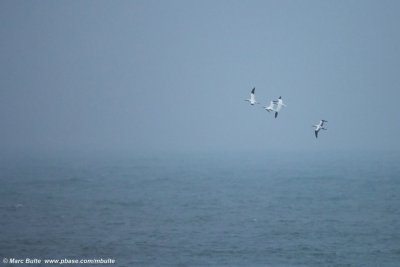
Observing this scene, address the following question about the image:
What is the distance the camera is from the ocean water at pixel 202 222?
5388 centimetres

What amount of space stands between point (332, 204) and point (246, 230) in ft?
83.1

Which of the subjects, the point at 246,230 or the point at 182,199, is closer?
the point at 246,230

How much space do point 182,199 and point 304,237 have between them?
1286 inches

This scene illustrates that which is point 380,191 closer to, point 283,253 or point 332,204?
point 332,204

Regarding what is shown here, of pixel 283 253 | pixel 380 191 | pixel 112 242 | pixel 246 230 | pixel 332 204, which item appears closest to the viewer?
pixel 283 253

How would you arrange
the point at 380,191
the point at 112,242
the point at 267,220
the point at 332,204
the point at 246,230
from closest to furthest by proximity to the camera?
the point at 112,242 < the point at 246,230 < the point at 267,220 < the point at 332,204 < the point at 380,191

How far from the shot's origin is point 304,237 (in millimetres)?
61500

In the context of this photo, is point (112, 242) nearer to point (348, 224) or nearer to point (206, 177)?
point (348, 224)

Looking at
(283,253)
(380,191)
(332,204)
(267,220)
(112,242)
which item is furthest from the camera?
(380,191)

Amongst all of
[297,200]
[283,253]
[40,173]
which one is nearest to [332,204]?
[297,200]

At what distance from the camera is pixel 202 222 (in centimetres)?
7019

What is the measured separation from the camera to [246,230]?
2566 inches

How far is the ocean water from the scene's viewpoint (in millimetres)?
53875

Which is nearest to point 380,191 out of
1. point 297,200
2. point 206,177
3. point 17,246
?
point 297,200
